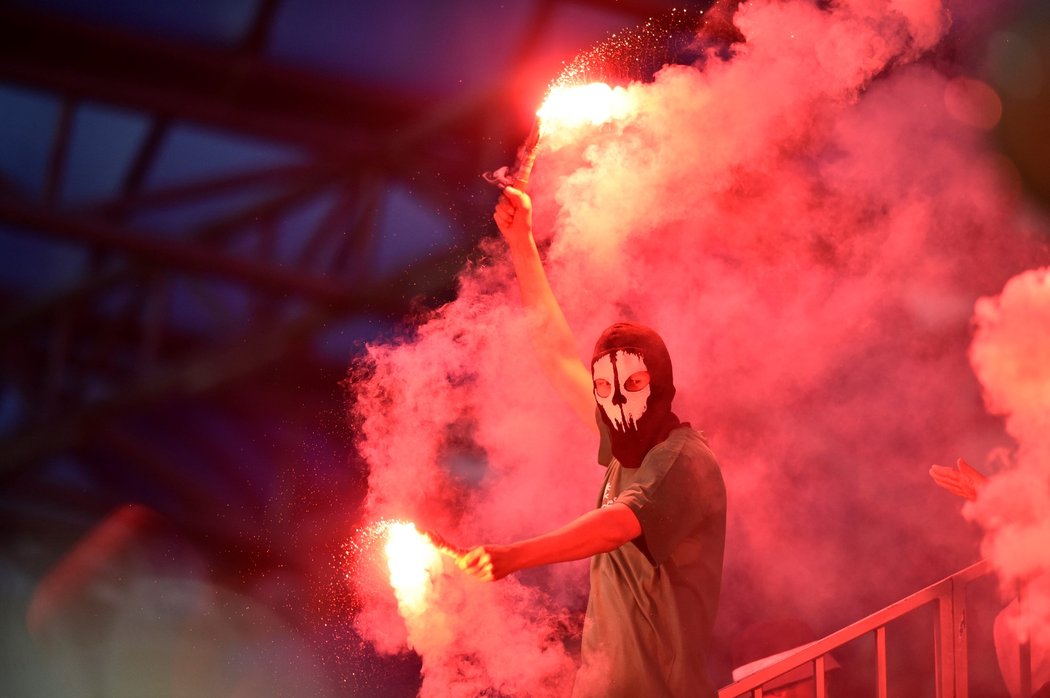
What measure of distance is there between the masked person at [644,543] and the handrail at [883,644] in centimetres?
58

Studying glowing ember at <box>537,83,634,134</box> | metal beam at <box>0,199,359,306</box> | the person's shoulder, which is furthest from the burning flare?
metal beam at <box>0,199,359,306</box>

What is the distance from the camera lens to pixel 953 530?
11.4 ft

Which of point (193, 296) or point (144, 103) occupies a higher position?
point (144, 103)

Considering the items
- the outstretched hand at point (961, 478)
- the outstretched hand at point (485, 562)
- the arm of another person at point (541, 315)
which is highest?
the arm of another person at point (541, 315)

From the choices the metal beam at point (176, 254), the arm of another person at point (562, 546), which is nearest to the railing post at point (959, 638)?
the arm of another person at point (562, 546)

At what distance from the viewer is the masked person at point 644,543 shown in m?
1.88

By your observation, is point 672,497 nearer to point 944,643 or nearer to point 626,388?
point 626,388

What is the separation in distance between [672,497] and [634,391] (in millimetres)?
291

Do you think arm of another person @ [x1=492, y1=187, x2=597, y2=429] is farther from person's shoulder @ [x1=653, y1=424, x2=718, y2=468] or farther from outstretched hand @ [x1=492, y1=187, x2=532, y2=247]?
person's shoulder @ [x1=653, y1=424, x2=718, y2=468]

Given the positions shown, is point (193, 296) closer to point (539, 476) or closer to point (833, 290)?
point (539, 476)

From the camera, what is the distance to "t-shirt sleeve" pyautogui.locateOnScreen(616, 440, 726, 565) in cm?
192

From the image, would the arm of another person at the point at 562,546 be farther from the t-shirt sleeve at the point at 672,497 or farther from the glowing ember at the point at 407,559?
the glowing ember at the point at 407,559

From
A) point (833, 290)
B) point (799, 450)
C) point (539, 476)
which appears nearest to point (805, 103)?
point (833, 290)

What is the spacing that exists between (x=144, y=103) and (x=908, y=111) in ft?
9.75
